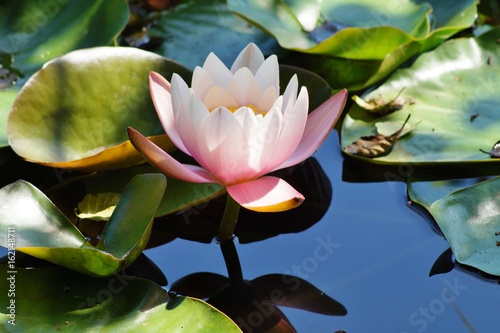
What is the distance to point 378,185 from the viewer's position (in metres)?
1.87

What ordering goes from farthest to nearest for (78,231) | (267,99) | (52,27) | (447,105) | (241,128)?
1. (52,27)
2. (447,105)
3. (267,99)
4. (78,231)
5. (241,128)

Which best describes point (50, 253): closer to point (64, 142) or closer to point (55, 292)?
point (55, 292)

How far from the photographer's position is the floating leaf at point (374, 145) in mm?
1873


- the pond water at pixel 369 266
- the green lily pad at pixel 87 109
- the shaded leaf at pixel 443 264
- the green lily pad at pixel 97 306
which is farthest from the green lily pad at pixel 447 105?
the green lily pad at pixel 97 306

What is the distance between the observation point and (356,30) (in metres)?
1.96

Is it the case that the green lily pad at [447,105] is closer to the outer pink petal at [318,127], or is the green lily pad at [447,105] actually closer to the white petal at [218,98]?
the outer pink petal at [318,127]

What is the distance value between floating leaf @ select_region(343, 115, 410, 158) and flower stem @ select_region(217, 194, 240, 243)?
46 centimetres

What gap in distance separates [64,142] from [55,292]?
1.62 ft

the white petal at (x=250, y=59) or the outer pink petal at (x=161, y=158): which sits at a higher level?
the white petal at (x=250, y=59)

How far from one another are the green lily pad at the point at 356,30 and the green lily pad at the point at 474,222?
590 mm

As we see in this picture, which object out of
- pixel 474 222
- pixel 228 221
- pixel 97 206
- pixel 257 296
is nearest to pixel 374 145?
pixel 474 222

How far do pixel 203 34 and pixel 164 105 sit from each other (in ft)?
2.55

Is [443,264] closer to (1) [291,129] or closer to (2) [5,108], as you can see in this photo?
(1) [291,129]

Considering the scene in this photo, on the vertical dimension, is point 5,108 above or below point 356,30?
below
